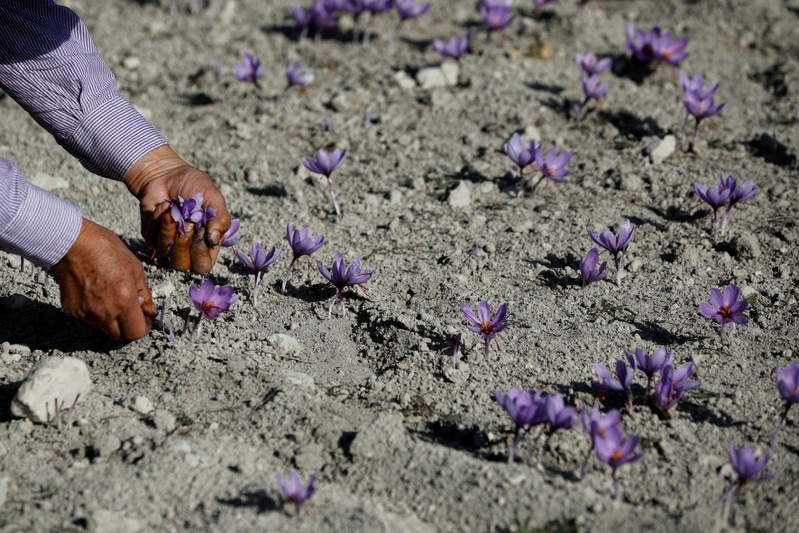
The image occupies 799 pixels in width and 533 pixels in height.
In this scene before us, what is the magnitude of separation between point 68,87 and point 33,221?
0.77m

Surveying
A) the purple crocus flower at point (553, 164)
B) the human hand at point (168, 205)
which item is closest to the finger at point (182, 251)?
the human hand at point (168, 205)

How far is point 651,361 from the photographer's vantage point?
2996 mm

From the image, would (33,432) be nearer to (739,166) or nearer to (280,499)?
(280,499)

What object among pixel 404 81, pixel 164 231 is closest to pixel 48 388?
pixel 164 231

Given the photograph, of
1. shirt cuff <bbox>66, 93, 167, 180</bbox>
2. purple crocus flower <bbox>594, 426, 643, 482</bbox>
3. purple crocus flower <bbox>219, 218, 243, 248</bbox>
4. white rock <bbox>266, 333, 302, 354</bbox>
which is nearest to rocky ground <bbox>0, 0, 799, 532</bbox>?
white rock <bbox>266, 333, 302, 354</bbox>

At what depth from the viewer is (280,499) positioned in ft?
8.52

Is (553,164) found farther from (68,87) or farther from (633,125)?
(68,87)

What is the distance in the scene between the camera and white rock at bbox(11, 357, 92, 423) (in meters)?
2.85

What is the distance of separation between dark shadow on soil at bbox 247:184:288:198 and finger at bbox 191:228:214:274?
0.87m

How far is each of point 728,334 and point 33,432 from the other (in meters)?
2.47

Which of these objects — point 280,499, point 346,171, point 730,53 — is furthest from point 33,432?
point 730,53

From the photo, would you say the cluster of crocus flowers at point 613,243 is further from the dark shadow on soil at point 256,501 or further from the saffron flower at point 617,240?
the dark shadow on soil at point 256,501

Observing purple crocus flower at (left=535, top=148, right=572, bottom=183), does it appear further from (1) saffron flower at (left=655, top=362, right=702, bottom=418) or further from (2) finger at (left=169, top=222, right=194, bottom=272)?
(2) finger at (left=169, top=222, right=194, bottom=272)

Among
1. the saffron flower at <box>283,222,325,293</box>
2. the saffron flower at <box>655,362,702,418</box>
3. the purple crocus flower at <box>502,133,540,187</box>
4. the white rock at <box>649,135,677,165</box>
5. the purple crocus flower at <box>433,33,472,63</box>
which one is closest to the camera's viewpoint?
the saffron flower at <box>655,362,702,418</box>
